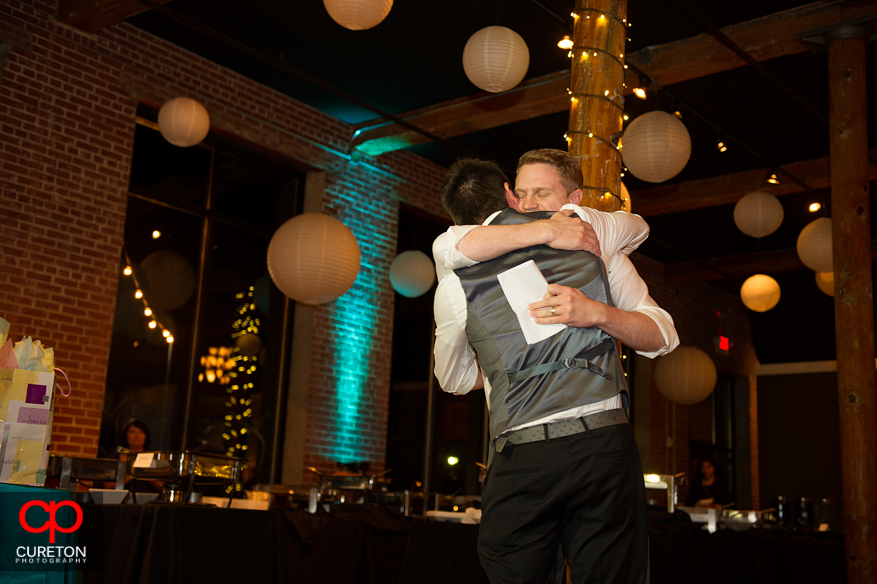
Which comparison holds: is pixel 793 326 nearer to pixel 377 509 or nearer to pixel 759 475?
pixel 759 475

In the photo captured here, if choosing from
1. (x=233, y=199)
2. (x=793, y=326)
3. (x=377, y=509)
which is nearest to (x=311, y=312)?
Result: (x=233, y=199)

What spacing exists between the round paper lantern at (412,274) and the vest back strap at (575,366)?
5.95 metres

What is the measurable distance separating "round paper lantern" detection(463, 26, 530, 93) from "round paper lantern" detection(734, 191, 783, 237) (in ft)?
8.83

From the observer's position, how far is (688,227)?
1100cm

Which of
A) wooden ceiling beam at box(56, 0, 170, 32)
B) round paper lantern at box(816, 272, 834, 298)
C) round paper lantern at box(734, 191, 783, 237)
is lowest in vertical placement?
round paper lantern at box(816, 272, 834, 298)

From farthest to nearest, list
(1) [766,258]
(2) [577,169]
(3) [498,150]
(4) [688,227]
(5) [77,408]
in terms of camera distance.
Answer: (1) [766,258]
(4) [688,227]
(3) [498,150]
(5) [77,408]
(2) [577,169]

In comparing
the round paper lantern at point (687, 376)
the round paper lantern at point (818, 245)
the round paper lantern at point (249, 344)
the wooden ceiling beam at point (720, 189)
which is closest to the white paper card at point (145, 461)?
the round paper lantern at point (249, 344)

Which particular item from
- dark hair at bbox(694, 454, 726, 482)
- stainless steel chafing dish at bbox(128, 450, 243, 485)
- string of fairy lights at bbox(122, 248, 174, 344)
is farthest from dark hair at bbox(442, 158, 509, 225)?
dark hair at bbox(694, 454, 726, 482)

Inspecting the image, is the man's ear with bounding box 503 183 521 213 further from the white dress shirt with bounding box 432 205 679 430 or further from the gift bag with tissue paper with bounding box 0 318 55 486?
the gift bag with tissue paper with bounding box 0 318 55 486

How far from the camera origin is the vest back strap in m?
1.69

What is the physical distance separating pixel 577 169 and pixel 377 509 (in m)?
2.88

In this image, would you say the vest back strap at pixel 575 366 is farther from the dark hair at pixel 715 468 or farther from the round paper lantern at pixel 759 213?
the dark hair at pixel 715 468

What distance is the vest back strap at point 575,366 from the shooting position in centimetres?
169

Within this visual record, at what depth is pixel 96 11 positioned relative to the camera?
6.01 m
